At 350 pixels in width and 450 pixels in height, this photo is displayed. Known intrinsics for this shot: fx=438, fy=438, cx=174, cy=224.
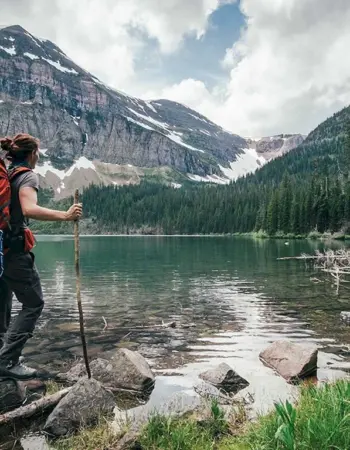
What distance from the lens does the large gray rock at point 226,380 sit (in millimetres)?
10766

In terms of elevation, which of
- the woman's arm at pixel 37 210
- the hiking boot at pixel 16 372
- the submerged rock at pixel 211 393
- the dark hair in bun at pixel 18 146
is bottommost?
the submerged rock at pixel 211 393

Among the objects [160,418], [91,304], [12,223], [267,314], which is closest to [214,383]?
[160,418]

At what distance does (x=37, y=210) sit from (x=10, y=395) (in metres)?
3.87

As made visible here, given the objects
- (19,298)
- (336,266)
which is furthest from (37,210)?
(336,266)

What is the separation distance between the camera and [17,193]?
8297mm

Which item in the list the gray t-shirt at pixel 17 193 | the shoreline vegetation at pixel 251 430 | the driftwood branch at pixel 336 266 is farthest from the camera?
the driftwood branch at pixel 336 266

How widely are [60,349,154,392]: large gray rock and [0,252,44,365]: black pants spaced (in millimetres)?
2388

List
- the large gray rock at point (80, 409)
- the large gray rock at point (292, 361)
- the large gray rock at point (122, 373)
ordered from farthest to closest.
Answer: the large gray rock at point (292, 361)
the large gray rock at point (122, 373)
the large gray rock at point (80, 409)

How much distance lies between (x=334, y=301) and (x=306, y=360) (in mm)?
13956

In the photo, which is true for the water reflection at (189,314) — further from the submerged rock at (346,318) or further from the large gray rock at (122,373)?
the large gray rock at (122,373)

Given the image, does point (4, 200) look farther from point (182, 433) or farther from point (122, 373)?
point (122, 373)

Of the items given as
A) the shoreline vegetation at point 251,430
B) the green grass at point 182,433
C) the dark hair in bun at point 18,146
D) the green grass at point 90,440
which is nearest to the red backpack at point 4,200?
→ the dark hair in bun at point 18,146

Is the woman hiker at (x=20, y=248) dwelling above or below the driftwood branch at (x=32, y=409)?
above

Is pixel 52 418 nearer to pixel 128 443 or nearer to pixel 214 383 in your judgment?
pixel 128 443
